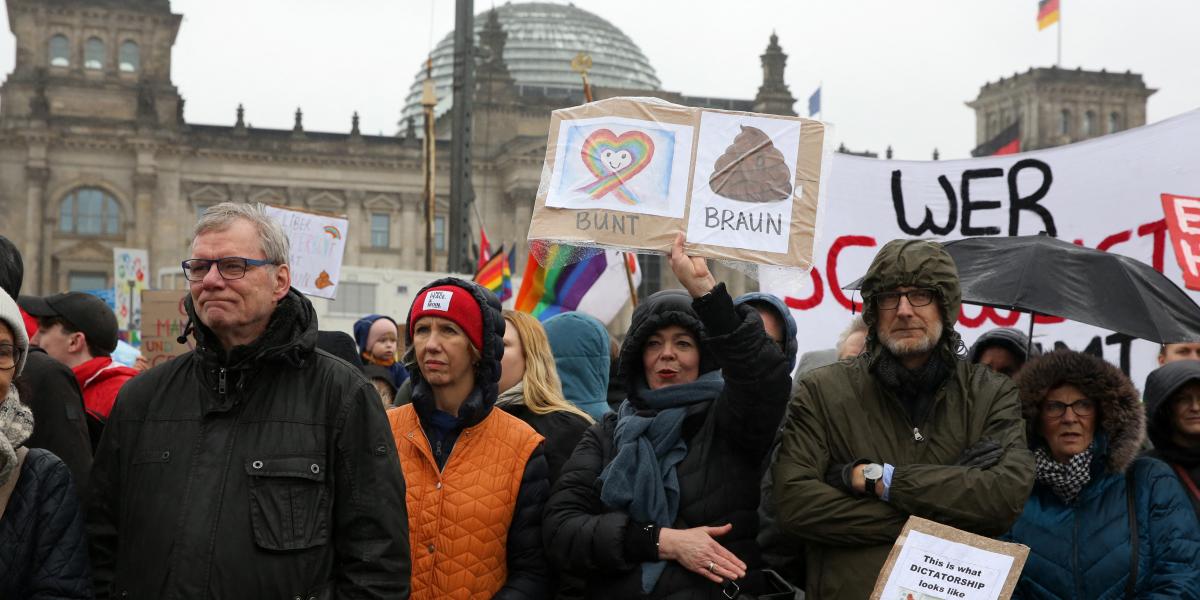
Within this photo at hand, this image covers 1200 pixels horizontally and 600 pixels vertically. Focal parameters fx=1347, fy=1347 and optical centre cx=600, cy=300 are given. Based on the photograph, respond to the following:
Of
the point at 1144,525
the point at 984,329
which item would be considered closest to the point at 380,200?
the point at 984,329

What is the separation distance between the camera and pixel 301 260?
1070 cm

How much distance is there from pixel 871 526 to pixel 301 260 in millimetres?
7668

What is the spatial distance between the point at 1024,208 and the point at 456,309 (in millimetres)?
4339

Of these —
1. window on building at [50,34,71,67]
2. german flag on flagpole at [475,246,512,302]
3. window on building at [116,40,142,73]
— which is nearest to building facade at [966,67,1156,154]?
window on building at [116,40,142,73]

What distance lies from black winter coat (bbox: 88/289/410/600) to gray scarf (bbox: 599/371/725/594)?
77cm

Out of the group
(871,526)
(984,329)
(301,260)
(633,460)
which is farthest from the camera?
(301,260)

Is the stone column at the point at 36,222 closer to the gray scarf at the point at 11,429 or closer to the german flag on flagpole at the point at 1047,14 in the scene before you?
the german flag on flagpole at the point at 1047,14

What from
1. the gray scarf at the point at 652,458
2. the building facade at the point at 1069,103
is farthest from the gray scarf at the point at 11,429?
the building facade at the point at 1069,103

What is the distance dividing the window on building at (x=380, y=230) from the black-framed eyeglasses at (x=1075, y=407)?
1957 inches

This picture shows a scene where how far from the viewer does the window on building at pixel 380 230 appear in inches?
2085

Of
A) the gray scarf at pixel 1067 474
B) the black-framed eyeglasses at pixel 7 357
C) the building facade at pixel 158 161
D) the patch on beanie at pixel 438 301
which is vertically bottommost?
the gray scarf at pixel 1067 474

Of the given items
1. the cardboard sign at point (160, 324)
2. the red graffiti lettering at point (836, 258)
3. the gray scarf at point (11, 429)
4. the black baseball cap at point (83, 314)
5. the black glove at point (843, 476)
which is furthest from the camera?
the cardboard sign at point (160, 324)

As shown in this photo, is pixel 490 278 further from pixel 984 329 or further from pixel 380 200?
pixel 380 200

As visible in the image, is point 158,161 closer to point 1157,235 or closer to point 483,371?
point 1157,235
